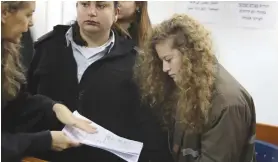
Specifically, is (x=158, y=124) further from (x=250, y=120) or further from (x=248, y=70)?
(x=248, y=70)

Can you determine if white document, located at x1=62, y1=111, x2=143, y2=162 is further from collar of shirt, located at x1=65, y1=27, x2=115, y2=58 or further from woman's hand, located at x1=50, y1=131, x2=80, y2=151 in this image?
collar of shirt, located at x1=65, y1=27, x2=115, y2=58

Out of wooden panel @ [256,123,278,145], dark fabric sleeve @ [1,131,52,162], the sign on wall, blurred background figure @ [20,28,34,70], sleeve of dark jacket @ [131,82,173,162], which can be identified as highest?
the sign on wall

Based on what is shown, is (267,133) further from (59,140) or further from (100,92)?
(59,140)

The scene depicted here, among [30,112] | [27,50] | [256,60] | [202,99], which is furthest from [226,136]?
[256,60]

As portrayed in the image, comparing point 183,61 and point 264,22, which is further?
point 264,22

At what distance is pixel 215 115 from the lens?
121cm

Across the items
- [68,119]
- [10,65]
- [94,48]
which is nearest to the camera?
[10,65]

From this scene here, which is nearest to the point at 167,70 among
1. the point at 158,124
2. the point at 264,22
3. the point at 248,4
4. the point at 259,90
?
the point at 158,124

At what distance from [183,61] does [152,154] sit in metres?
0.35

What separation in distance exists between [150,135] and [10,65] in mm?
510

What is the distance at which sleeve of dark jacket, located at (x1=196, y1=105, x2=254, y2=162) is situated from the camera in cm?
118

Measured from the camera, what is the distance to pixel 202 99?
1221 millimetres

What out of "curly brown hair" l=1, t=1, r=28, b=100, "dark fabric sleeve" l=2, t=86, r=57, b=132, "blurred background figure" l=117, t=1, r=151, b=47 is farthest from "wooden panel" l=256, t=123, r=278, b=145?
"curly brown hair" l=1, t=1, r=28, b=100

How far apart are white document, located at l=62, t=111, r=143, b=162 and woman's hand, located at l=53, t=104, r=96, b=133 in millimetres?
14
